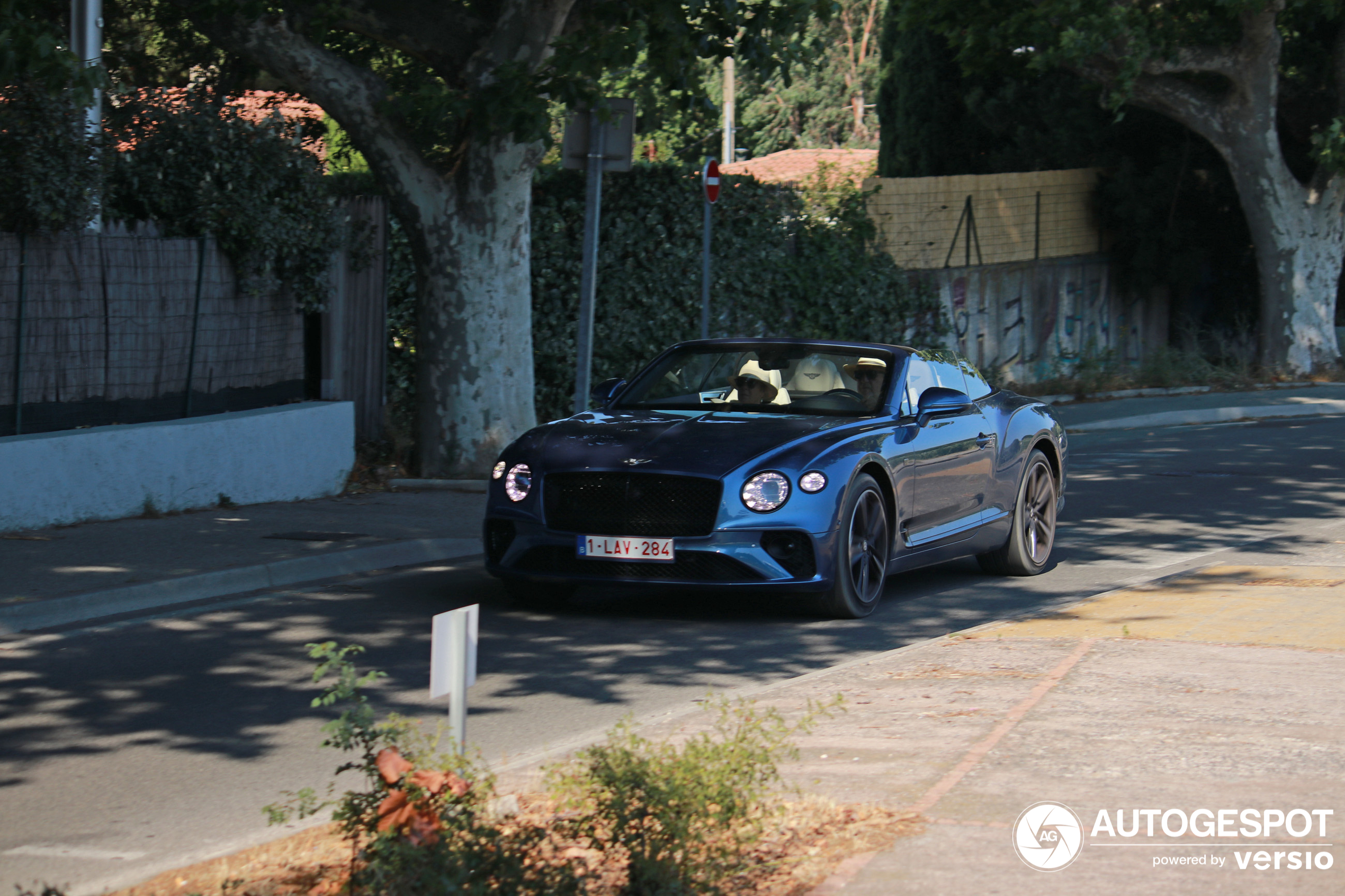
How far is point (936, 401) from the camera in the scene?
30.8ft

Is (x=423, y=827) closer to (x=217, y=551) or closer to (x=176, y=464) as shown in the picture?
(x=217, y=551)

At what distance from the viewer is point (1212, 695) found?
21.2 feet

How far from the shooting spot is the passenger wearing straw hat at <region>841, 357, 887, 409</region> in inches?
373

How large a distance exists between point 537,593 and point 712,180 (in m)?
9.25

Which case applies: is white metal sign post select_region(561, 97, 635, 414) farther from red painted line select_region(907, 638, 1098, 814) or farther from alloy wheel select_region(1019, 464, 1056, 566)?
red painted line select_region(907, 638, 1098, 814)

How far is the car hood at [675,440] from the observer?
8375 mm

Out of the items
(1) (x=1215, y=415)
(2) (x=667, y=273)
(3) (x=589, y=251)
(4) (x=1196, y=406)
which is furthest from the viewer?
(4) (x=1196, y=406)

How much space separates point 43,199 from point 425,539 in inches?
138

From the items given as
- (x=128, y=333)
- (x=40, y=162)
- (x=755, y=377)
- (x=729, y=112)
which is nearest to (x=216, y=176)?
(x=128, y=333)

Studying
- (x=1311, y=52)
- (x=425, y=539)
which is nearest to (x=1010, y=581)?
(x=425, y=539)

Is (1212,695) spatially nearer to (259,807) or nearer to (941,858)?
(941,858)

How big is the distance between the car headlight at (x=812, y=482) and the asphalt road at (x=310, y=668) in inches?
28.8

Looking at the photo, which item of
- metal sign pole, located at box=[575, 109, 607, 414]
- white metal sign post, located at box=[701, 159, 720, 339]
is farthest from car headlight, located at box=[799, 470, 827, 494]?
white metal sign post, located at box=[701, 159, 720, 339]

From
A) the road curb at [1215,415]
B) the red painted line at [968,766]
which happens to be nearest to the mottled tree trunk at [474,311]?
the red painted line at [968,766]
